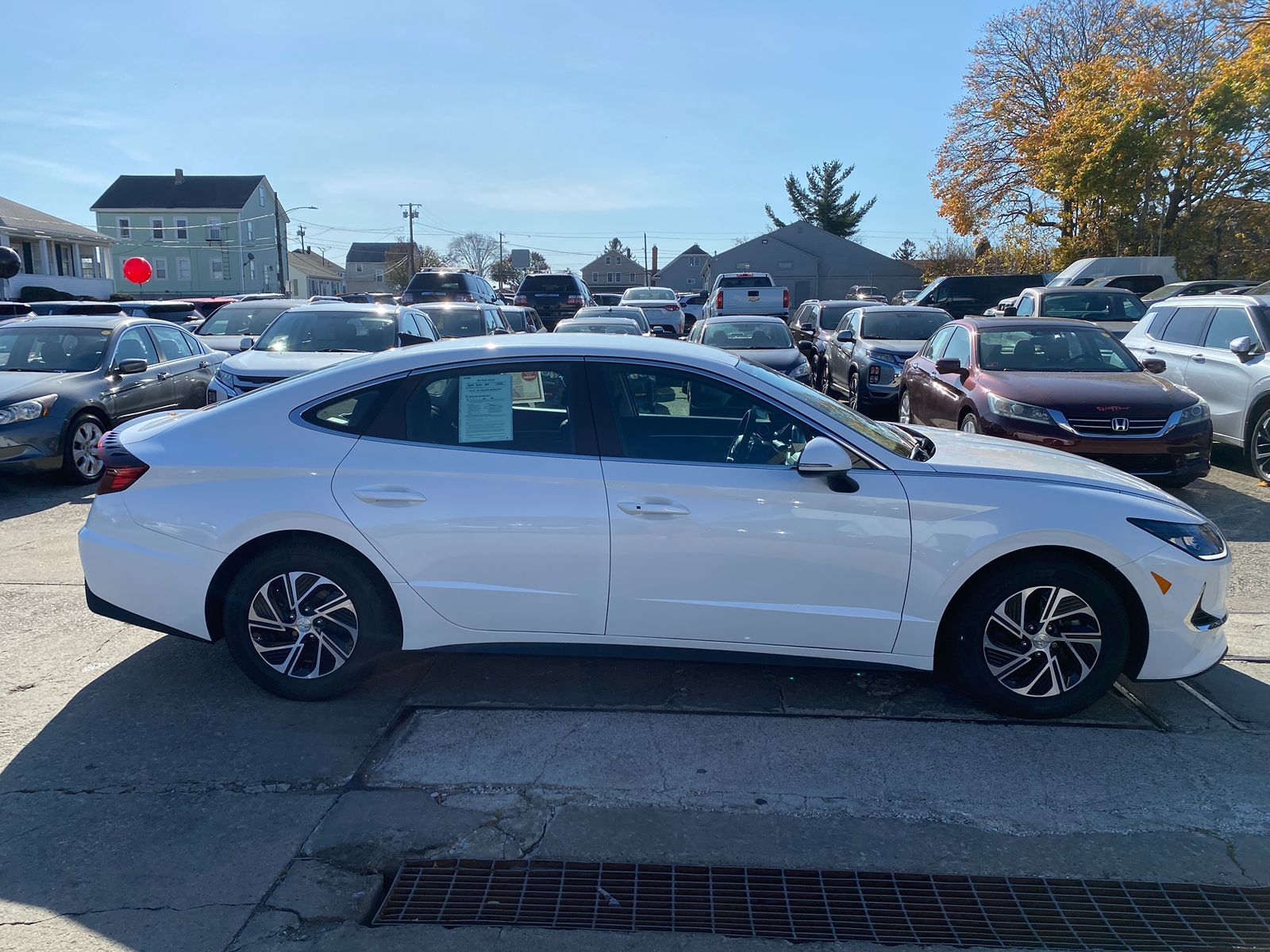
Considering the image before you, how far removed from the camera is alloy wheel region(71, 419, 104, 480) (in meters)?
9.22

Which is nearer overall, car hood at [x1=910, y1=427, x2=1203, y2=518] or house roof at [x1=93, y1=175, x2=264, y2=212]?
car hood at [x1=910, y1=427, x2=1203, y2=518]

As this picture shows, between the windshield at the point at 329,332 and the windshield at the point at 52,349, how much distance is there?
163 centimetres

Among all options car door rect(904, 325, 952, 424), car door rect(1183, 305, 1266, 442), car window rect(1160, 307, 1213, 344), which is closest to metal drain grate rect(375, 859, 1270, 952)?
car door rect(904, 325, 952, 424)

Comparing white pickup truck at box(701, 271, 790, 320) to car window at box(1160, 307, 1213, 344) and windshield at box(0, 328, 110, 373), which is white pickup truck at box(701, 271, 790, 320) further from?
windshield at box(0, 328, 110, 373)

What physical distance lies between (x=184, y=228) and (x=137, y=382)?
198 ft

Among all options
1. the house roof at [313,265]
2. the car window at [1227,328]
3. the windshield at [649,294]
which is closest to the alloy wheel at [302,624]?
the car window at [1227,328]

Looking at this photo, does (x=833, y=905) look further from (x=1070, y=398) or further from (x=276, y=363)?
(x=276, y=363)

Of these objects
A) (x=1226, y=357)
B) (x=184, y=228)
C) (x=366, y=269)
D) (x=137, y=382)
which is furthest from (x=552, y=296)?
(x=366, y=269)

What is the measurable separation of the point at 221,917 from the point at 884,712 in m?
2.83

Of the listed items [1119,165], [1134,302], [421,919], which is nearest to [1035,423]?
[421,919]

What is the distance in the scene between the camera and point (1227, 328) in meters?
9.91

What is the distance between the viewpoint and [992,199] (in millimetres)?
38531

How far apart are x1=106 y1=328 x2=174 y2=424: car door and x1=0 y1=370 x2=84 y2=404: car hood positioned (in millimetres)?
387

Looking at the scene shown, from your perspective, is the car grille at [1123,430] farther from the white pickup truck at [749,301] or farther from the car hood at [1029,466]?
the white pickup truck at [749,301]
